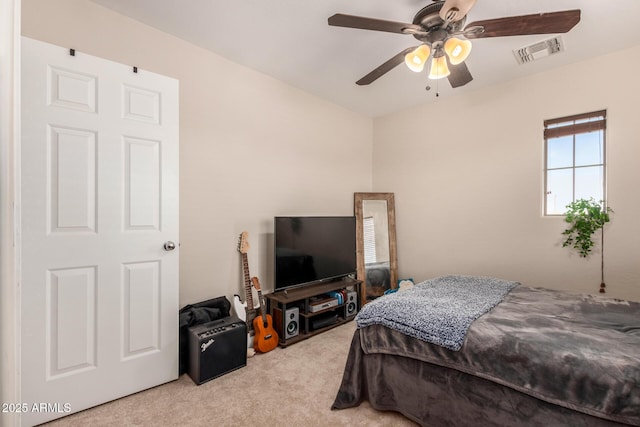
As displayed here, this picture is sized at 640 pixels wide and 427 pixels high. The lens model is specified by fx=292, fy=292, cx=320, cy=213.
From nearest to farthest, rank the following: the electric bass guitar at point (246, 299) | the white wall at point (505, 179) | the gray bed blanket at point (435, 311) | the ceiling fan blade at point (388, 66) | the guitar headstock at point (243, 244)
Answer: the gray bed blanket at point (435, 311) < the ceiling fan blade at point (388, 66) < the white wall at point (505, 179) < the electric bass guitar at point (246, 299) < the guitar headstock at point (243, 244)

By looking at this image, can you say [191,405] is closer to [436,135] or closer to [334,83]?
[334,83]

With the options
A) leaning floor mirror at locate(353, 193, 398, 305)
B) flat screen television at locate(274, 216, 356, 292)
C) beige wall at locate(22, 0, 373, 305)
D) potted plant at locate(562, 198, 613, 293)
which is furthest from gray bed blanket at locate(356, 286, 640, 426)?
leaning floor mirror at locate(353, 193, 398, 305)

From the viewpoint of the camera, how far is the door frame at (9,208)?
564 mm

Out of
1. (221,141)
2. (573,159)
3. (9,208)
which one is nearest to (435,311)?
→ (9,208)

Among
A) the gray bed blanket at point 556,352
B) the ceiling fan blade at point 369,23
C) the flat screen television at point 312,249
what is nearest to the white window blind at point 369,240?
the flat screen television at point 312,249

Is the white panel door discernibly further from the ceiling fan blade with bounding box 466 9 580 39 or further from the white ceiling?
the ceiling fan blade with bounding box 466 9 580 39

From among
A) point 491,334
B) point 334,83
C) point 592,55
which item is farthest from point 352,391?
point 592,55

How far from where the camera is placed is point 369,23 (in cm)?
164

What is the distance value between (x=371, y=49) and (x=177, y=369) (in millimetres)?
2993

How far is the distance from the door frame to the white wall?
364 cm

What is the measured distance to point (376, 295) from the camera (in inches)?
149

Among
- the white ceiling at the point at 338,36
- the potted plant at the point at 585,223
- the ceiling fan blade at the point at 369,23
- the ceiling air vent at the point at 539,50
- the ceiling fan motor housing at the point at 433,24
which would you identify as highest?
the white ceiling at the point at 338,36

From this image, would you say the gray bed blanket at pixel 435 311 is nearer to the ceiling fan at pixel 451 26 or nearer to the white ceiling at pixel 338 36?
the ceiling fan at pixel 451 26

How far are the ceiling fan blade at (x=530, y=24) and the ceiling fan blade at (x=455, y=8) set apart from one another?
0.53ft
